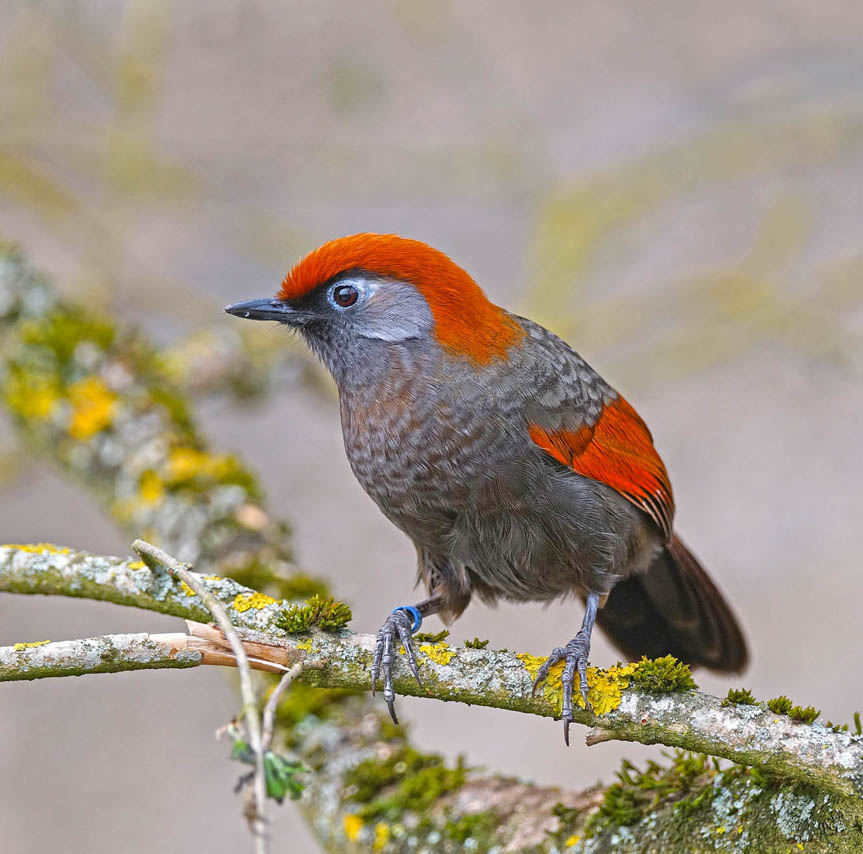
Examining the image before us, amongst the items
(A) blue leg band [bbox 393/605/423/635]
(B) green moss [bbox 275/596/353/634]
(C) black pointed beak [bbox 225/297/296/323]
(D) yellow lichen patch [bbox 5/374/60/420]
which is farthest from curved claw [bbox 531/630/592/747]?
(D) yellow lichen patch [bbox 5/374/60/420]

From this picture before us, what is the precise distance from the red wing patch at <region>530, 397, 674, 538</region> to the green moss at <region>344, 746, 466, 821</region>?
89cm

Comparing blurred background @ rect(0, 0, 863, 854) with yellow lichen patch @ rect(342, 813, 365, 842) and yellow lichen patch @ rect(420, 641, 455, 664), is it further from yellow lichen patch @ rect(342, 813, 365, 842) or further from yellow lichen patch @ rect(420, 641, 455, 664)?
yellow lichen patch @ rect(420, 641, 455, 664)

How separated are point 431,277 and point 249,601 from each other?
42.9 inches

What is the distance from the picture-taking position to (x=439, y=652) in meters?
2.48

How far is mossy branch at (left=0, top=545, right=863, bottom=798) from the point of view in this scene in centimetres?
215

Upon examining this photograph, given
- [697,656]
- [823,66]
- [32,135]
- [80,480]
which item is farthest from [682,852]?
[823,66]

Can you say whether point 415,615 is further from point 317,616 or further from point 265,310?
point 265,310

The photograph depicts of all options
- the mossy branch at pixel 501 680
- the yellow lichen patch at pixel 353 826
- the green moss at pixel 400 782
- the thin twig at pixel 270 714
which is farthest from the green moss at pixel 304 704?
the thin twig at pixel 270 714

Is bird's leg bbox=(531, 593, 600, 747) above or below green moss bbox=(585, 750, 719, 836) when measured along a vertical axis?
Answer: above

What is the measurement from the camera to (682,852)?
7.61 ft

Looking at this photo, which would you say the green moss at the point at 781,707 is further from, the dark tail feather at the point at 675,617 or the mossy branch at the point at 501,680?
the dark tail feather at the point at 675,617

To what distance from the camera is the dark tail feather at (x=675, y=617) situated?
11.5 feet

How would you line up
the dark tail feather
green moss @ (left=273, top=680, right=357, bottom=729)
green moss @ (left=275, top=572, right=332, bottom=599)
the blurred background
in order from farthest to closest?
1. the blurred background
2. the dark tail feather
3. green moss @ (left=275, top=572, right=332, bottom=599)
4. green moss @ (left=273, top=680, right=357, bottom=729)

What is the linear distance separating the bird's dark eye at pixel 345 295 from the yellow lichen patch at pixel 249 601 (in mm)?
997
